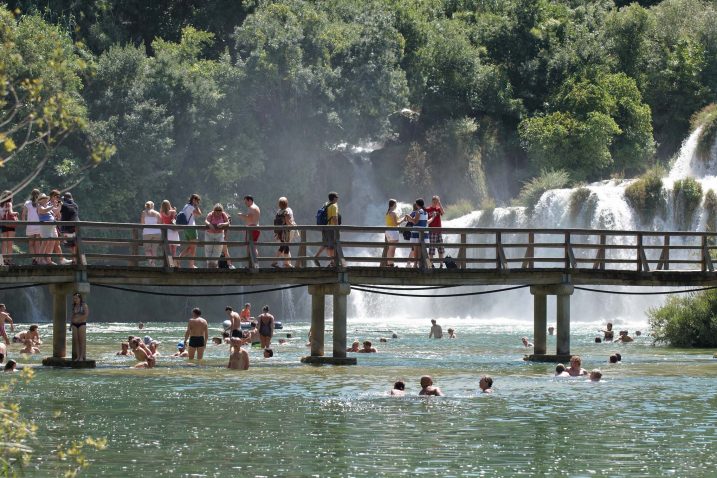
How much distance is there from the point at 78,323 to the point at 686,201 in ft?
117

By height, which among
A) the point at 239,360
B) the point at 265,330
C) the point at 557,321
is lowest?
the point at 239,360

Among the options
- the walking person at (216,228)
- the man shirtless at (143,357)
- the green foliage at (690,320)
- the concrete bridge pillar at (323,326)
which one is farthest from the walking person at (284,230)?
the green foliage at (690,320)

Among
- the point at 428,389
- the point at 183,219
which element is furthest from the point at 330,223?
the point at 428,389

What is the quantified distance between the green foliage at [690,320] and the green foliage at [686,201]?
18.8 m

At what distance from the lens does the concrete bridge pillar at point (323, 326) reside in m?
35.5

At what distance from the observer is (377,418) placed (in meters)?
25.2

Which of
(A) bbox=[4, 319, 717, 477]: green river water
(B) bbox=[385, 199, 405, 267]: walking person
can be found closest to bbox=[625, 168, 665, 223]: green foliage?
(A) bbox=[4, 319, 717, 477]: green river water

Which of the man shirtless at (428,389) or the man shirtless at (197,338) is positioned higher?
the man shirtless at (197,338)

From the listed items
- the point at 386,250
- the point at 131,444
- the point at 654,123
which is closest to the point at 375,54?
the point at 654,123

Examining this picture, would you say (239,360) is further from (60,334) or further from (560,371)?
(560,371)

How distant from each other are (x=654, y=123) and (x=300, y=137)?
66.0 feet

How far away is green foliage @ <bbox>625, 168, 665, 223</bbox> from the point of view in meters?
63.7

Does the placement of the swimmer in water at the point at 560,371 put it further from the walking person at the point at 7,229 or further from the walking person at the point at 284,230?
the walking person at the point at 7,229

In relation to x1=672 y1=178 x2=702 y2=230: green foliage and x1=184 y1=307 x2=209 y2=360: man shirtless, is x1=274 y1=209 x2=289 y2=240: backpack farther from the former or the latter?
x1=672 y1=178 x2=702 y2=230: green foliage
